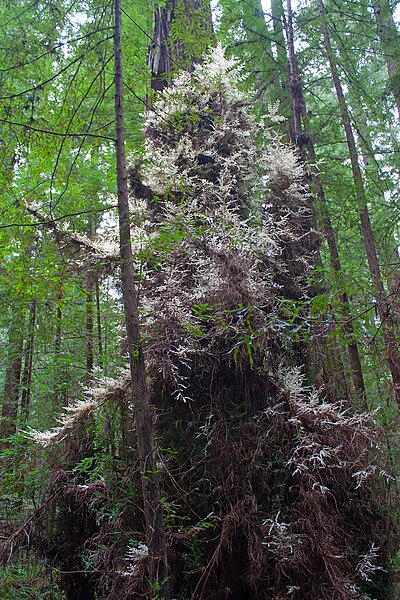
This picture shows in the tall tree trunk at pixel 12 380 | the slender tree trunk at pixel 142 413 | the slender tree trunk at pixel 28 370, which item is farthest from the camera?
the tall tree trunk at pixel 12 380

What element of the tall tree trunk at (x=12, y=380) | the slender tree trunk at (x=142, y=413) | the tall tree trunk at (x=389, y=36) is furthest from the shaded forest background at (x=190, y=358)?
the tall tree trunk at (x=389, y=36)

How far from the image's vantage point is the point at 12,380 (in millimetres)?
10227

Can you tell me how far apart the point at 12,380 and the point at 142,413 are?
7725 mm

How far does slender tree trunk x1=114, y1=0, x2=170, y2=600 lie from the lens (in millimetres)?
3404

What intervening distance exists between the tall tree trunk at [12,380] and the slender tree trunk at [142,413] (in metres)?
5.88

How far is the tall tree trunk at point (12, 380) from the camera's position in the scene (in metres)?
9.21

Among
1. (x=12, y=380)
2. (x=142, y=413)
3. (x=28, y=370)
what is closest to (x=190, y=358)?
(x=142, y=413)

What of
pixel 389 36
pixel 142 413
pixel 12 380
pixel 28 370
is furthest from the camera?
pixel 12 380

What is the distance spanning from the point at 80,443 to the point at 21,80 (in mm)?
4180

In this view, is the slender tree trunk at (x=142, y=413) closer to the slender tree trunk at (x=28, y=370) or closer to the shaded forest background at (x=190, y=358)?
the shaded forest background at (x=190, y=358)

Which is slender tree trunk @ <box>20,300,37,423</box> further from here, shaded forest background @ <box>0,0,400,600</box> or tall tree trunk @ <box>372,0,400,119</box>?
tall tree trunk @ <box>372,0,400,119</box>

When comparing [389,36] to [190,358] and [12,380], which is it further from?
[12,380]

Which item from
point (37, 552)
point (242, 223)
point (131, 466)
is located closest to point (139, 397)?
point (131, 466)

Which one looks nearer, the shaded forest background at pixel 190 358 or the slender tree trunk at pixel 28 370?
the shaded forest background at pixel 190 358
